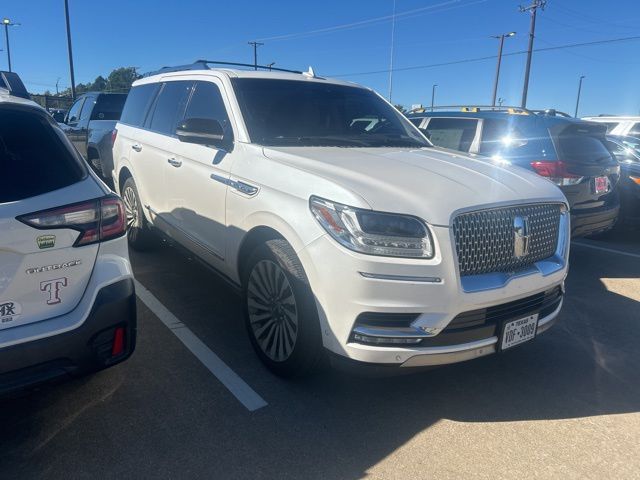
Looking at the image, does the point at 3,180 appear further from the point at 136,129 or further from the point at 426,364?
the point at 136,129

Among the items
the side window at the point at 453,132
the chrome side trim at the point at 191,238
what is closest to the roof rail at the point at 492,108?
the side window at the point at 453,132

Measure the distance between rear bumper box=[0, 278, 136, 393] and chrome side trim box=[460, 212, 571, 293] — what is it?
1.76 m

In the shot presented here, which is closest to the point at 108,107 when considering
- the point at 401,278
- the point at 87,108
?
the point at 87,108

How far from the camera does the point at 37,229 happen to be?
2.22 meters

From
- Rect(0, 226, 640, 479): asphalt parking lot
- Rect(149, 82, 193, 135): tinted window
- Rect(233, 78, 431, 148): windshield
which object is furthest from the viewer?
Rect(149, 82, 193, 135): tinted window

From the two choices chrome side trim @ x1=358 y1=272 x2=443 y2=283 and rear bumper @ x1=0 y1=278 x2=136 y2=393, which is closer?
rear bumper @ x1=0 y1=278 x2=136 y2=393

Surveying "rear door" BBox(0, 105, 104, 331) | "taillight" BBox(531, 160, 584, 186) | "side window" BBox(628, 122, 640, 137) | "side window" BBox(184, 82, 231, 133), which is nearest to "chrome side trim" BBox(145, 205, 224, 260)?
"side window" BBox(184, 82, 231, 133)

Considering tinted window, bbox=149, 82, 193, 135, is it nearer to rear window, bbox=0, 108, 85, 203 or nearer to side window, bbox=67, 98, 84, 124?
rear window, bbox=0, 108, 85, 203

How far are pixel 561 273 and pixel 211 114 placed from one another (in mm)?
2917

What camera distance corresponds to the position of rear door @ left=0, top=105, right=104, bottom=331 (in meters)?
2.18

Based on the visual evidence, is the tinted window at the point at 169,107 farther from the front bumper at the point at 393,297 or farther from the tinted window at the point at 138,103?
the front bumper at the point at 393,297

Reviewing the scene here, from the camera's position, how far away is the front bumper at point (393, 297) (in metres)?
2.55

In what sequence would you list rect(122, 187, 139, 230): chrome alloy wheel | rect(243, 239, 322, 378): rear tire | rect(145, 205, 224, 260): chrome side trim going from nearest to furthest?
rect(243, 239, 322, 378): rear tire
rect(145, 205, 224, 260): chrome side trim
rect(122, 187, 139, 230): chrome alloy wheel

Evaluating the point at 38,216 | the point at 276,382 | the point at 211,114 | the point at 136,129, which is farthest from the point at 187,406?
the point at 136,129
